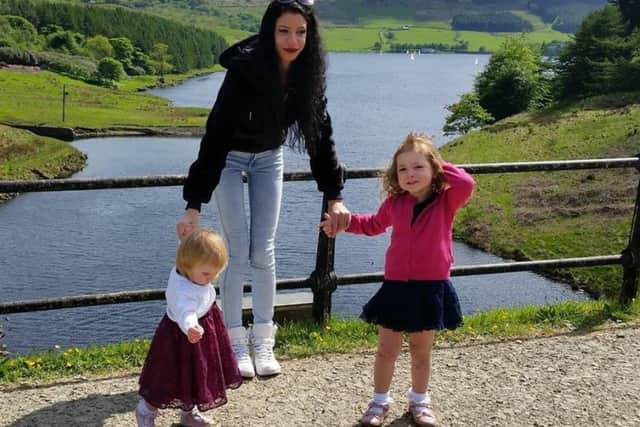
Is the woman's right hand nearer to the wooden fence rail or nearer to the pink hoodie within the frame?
the wooden fence rail

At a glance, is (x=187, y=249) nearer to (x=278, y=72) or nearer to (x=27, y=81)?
(x=278, y=72)

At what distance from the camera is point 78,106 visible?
9719 centimetres

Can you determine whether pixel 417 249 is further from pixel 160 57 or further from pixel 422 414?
pixel 160 57

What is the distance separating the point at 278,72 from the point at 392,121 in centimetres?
6778

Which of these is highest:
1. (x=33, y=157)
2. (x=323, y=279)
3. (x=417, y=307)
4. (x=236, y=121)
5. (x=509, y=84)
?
(x=236, y=121)

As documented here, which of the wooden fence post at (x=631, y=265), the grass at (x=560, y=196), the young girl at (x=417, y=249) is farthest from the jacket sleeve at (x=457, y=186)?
the grass at (x=560, y=196)

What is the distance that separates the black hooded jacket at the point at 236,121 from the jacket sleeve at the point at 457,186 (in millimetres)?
1140

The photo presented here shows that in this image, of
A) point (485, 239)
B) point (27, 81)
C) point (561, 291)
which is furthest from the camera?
point (27, 81)

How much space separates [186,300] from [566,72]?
237ft

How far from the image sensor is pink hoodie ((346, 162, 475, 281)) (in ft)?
14.2

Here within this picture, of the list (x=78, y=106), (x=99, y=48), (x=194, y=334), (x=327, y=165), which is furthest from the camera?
(x=99, y=48)

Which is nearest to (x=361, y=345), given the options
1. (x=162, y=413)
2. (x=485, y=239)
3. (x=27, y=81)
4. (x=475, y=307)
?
(x=162, y=413)

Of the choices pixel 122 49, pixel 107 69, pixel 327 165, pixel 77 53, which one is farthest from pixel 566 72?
pixel 122 49

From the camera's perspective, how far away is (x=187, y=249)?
3.94 m
